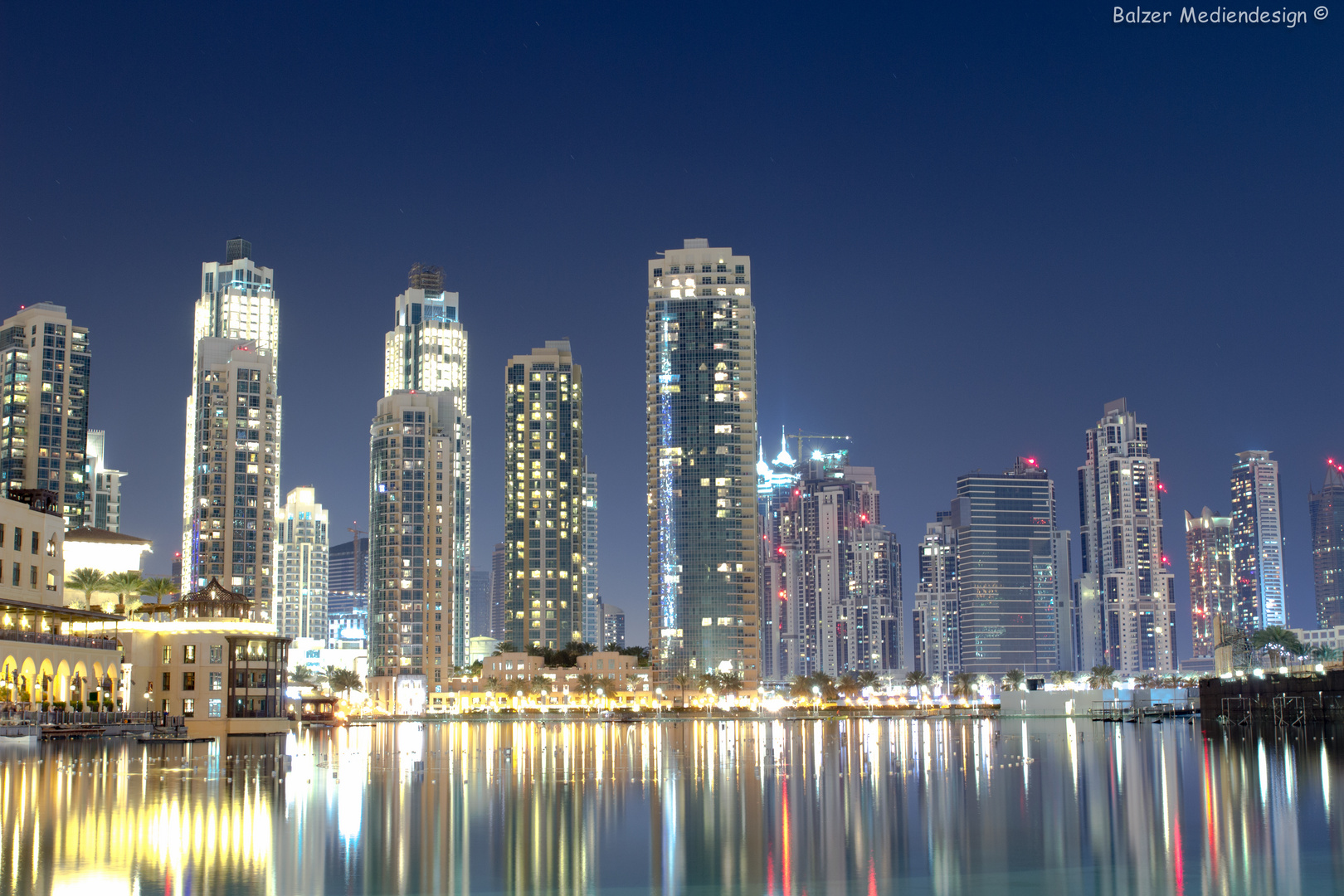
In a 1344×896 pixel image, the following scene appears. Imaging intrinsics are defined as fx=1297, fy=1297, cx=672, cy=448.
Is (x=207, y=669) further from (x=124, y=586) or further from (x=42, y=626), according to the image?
(x=124, y=586)

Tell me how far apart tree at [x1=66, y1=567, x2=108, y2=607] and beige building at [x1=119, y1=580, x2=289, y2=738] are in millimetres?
9840

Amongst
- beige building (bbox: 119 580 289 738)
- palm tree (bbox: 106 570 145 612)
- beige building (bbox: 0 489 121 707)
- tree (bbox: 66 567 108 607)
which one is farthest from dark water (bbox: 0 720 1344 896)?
palm tree (bbox: 106 570 145 612)

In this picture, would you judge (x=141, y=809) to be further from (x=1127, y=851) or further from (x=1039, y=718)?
(x=1039, y=718)

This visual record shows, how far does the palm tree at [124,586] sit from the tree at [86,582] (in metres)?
0.67

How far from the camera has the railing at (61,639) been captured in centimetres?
8269

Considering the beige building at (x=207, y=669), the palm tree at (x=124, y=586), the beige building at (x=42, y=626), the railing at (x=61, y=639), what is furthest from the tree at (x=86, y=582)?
the railing at (x=61, y=639)

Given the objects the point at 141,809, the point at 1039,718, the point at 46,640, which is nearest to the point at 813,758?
the point at 141,809

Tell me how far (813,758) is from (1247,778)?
2221 cm

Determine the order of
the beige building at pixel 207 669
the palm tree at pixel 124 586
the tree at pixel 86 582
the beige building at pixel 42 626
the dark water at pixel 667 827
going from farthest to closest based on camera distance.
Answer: the palm tree at pixel 124 586 → the tree at pixel 86 582 → the beige building at pixel 207 669 → the beige building at pixel 42 626 → the dark water at pixel 667 827

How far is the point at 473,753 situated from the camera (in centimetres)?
7119

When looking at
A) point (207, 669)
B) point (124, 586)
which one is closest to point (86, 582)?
point (124, 586)

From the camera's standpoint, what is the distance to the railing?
271 feet

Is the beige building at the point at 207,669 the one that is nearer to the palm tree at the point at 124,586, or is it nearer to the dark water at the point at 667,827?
the palm tree at the point at 124,586

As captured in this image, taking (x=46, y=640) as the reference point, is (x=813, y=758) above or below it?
below
